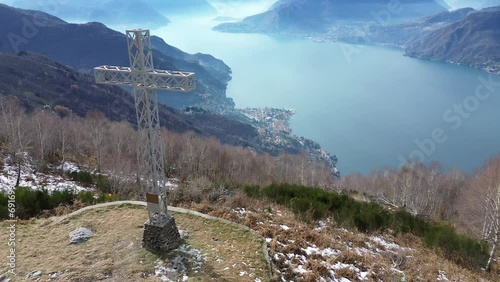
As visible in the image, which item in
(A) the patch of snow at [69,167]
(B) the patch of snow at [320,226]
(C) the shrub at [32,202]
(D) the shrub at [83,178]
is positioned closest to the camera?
(C) the shrub at [32,202]

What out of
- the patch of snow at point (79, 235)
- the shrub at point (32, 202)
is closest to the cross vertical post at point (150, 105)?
the patch of snow at point (79, 235)

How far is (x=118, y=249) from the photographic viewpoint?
500 inches

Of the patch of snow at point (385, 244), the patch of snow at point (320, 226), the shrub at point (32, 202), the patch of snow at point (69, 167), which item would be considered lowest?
the patch of snow at point (69, 167)

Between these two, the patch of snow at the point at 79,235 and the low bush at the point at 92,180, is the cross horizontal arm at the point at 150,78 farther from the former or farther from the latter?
the low bush at the point at 92,180

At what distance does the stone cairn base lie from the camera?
12.5m

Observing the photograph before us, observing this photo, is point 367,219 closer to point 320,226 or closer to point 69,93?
point 320,226

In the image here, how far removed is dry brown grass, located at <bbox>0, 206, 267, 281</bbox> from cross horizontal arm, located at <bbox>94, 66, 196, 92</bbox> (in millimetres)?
5953

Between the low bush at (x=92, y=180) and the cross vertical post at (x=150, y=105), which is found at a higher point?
the cross vertical post at (x=150, y=105)

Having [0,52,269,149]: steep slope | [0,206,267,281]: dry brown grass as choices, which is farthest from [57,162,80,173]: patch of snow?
[0,52,269,149]: steep slope

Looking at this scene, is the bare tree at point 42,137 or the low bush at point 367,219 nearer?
the low bush at point 367,219

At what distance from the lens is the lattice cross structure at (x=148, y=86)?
36.1 feet

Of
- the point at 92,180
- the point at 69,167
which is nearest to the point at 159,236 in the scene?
the point at 92,180

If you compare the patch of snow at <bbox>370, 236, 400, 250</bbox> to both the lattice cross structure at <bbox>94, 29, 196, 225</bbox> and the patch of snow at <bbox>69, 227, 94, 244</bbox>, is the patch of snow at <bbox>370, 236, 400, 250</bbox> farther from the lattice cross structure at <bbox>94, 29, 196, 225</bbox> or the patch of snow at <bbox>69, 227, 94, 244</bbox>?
the patch of snow at <bbox>69, 227, 94, 244</bbox>

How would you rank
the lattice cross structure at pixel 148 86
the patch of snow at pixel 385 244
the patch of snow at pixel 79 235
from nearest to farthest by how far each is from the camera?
the lattice cross structure at pixel 148 86
the patch of snow at pixel 79 235
the patch of snow at pixel 385 244
